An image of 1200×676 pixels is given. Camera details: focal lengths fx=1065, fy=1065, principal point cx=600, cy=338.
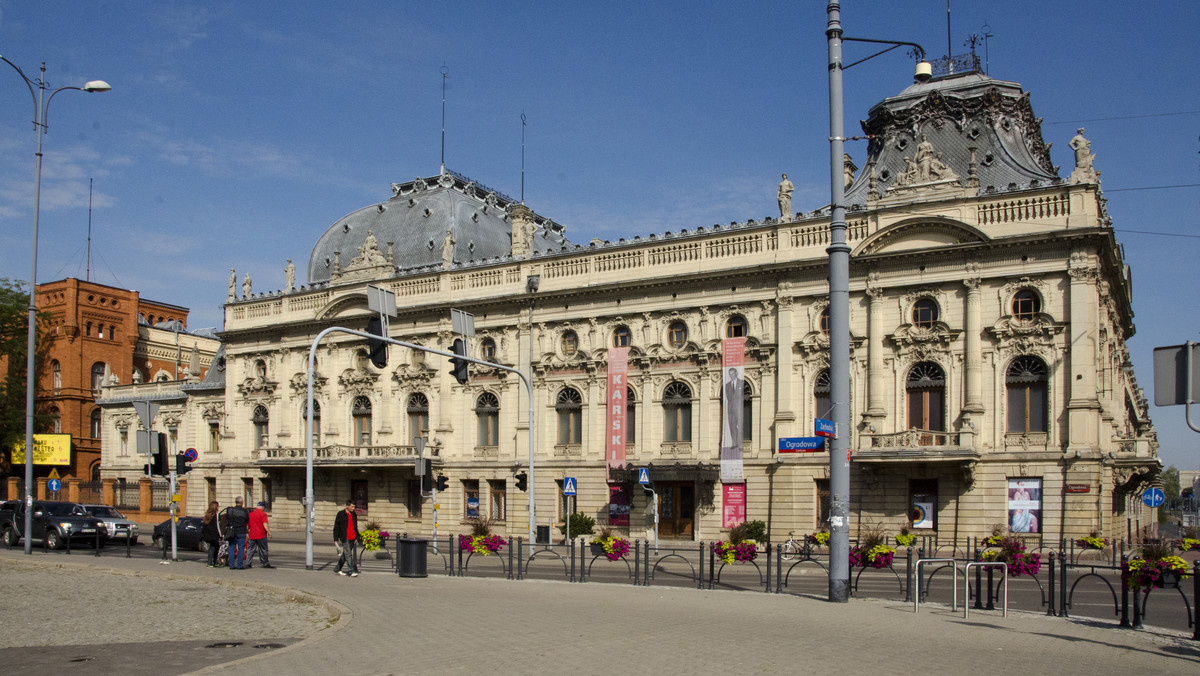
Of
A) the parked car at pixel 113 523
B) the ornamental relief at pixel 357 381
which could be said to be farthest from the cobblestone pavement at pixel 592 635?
the ornamental relief at pixel 357 381

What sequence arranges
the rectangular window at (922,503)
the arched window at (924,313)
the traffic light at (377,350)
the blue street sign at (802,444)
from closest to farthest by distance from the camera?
1. the blue street sign at (802,444)
2. the traffic light at (377,350)
3. the rectangular window at (922,503)
4. the arched window at (924,313)

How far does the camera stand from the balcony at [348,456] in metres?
49.5

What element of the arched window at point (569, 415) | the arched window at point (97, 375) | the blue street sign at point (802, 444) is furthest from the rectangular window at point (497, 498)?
the arched window at point (97, 375)

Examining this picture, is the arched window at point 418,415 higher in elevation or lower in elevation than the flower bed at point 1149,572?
higher

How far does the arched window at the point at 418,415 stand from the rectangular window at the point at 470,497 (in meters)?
3.39

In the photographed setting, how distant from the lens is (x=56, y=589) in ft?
71.2

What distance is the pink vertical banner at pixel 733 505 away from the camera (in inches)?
1624

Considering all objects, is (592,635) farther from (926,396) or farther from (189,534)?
(189,534)

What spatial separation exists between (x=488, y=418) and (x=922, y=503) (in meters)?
20.1

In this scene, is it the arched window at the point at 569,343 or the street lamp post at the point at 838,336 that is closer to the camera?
the street lamp post at the point at 838,336

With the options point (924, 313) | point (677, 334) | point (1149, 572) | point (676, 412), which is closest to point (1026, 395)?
point (924, 313)

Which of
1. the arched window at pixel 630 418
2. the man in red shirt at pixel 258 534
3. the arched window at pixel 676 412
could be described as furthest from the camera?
the arched window at pixel 630 418

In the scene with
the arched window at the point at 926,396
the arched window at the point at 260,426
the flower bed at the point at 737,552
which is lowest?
the flower bed at the point at 737,552

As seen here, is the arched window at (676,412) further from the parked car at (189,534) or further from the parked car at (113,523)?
the parked car at (113,523)
